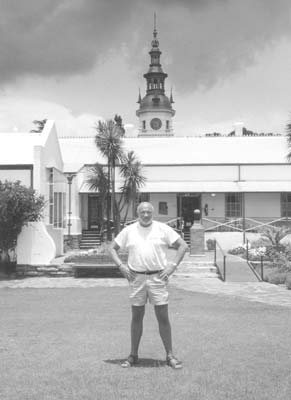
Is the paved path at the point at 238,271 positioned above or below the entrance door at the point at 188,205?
below

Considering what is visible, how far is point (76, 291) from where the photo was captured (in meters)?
11.4

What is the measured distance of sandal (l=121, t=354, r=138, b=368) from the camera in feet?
17.1

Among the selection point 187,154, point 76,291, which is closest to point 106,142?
point 187,154

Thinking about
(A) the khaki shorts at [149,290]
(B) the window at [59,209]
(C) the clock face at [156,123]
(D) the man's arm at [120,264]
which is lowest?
(A) the khaki shorts at [149,290]

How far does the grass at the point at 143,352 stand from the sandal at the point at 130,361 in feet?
0.27

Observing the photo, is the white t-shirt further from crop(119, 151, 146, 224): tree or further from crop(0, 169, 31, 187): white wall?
crop(119, 151, 146, 224): tree

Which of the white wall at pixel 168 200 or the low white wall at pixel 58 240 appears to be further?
the white wall at pixel 168 200

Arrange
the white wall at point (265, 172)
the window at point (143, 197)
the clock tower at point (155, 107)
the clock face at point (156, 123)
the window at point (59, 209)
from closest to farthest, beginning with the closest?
the window at point (59, 209) → the window at point (143, 197) → the white wall at point (265, 172) → the clock tower at point (155, 107) → the clock face at point (156, 123)

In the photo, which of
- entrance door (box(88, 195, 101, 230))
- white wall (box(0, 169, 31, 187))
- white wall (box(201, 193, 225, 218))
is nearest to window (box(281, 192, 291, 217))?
white wall (box(201, 193, 225, 218))

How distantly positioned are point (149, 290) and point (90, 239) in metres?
18.6

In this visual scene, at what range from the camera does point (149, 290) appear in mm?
5309

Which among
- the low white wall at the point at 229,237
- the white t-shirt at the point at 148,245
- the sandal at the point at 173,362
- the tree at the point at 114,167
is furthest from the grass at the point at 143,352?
the tree at the point at 114,167

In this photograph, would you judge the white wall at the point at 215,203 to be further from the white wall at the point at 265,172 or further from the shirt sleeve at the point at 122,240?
the shirt sleeve at the point at 122,240

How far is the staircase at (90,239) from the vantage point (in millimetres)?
22906
